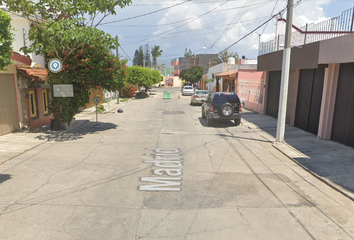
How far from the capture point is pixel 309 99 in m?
12.6

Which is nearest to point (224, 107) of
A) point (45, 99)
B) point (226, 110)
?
point (226, 110)

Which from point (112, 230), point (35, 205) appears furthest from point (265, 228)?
point (35, 205)

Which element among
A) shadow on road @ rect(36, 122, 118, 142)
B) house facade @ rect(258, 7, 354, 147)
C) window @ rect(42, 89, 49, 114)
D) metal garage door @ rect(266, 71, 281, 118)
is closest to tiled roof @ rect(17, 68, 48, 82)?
window @ rect(42, 89, 49, 114)

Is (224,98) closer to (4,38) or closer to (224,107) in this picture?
(224,107)

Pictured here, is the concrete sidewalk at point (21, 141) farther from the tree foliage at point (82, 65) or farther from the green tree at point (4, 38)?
the green tree at point (4, 38)

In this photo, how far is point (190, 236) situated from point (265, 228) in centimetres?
139

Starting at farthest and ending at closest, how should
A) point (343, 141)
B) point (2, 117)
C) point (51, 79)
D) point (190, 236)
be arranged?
point (51, 79)
point (2, 117)
point (343, 141)
point (190, 236)

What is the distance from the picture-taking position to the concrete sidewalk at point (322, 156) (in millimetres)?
6809

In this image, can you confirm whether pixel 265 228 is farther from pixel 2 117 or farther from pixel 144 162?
pixel 2 117

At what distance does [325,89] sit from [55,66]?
40.2 ft

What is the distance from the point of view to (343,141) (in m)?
10.0

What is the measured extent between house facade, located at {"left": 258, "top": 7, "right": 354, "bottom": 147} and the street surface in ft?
9.50

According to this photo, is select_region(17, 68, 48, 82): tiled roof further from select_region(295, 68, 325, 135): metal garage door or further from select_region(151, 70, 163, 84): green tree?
select_region(151, 70, 163, 84): green tree

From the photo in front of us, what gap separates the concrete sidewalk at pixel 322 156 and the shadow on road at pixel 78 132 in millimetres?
8682
